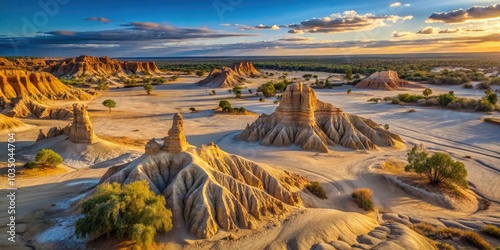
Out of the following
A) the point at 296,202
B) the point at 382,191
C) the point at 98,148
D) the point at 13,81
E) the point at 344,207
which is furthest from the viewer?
the point at 13,81

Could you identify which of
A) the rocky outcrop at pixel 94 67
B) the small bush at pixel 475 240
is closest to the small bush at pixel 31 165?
the small bush at pixel 475 240

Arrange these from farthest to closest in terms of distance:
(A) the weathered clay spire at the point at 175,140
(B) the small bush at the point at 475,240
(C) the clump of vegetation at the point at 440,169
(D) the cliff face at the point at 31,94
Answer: (D) the cliff face at the point at 31,94
(C) the clump of vegetation at the point at 440,169
(A) the weathered clay spire at the point at 175,140
(B) the small bush at the point at 475,240

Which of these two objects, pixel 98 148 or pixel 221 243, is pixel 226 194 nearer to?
pixel 221 243

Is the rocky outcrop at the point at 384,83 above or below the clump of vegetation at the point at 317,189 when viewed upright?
above

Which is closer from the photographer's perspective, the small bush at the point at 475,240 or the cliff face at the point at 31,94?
the small bush at the point at 475,240

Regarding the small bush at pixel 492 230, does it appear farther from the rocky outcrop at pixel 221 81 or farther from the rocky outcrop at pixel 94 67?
the rocky outcrop at pixel 94 67

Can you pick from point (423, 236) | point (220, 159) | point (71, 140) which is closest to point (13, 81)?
point (71, 140)

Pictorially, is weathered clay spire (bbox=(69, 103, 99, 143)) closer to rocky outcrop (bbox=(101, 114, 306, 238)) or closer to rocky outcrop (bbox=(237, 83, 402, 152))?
rocky outcrop (bbox=(101, 114, 306, 238))
